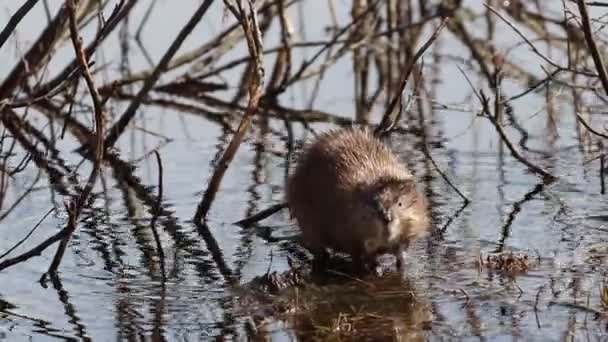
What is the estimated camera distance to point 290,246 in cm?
677

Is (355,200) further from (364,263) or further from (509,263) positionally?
(509,263)

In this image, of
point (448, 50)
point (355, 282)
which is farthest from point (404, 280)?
point (448, 50)

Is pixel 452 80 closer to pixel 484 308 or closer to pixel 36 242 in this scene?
pixel 36 242

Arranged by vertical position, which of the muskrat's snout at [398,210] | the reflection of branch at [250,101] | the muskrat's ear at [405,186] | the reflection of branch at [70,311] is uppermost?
the reflection of branch at [250,101]

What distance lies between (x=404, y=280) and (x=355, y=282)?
0.20 metres

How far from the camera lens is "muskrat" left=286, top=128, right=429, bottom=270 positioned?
20.5 ft

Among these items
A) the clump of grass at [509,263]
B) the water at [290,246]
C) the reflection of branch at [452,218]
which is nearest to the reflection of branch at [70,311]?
the water at [290,246]

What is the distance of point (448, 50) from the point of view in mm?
11852

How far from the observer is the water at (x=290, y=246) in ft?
17.8

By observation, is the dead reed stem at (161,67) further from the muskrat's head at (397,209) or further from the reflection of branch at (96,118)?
the muskrat's head at (397,209)

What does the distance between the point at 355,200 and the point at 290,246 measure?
570 mm

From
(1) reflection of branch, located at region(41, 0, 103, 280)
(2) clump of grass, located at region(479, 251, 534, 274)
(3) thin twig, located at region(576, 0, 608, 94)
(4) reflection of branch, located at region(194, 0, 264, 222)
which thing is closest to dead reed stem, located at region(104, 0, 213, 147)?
(4) reflection of branch, located at region(194, 0, 264, 222)

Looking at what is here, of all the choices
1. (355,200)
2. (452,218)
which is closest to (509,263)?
(355,200)

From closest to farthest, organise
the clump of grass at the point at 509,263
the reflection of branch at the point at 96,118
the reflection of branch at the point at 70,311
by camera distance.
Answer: the reflection of branch at the point at 70,311 → the reflection of branch at the point at 96,118 → the clump of grass at the point at 509,263
